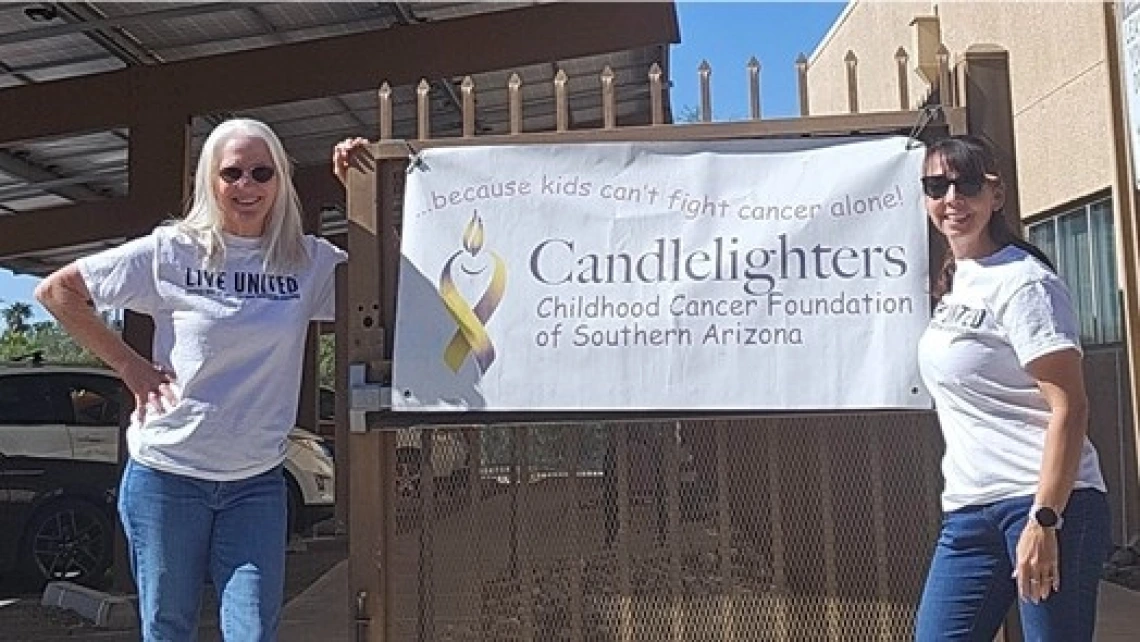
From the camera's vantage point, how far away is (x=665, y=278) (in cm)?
410

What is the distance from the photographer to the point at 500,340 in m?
4.14

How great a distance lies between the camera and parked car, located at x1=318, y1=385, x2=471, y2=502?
438cm

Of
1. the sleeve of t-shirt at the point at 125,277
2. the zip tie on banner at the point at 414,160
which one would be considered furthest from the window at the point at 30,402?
the sleeve of t-shirt at the point at 125,277

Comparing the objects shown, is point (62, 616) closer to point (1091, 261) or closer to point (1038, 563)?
point (1038, 563)

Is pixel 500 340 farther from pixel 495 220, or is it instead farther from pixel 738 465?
pixel 738 465

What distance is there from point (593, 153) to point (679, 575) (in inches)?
55.9

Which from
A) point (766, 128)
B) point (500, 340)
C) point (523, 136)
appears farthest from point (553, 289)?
point (766, 128)

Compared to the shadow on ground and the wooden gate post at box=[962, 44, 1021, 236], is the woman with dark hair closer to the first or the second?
the wooden gate post at box=[962, 44, 1021, 236]

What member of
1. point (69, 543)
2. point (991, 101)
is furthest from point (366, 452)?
point (69, 543)

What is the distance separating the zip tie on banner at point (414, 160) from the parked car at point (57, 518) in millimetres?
6109

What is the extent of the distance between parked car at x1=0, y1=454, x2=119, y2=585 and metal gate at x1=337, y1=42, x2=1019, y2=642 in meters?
5.86

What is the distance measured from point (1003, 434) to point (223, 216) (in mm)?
2013

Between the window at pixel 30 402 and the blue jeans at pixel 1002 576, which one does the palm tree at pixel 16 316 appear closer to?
the window at pixel 30 402

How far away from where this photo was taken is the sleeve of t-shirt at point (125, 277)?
11.0ft
